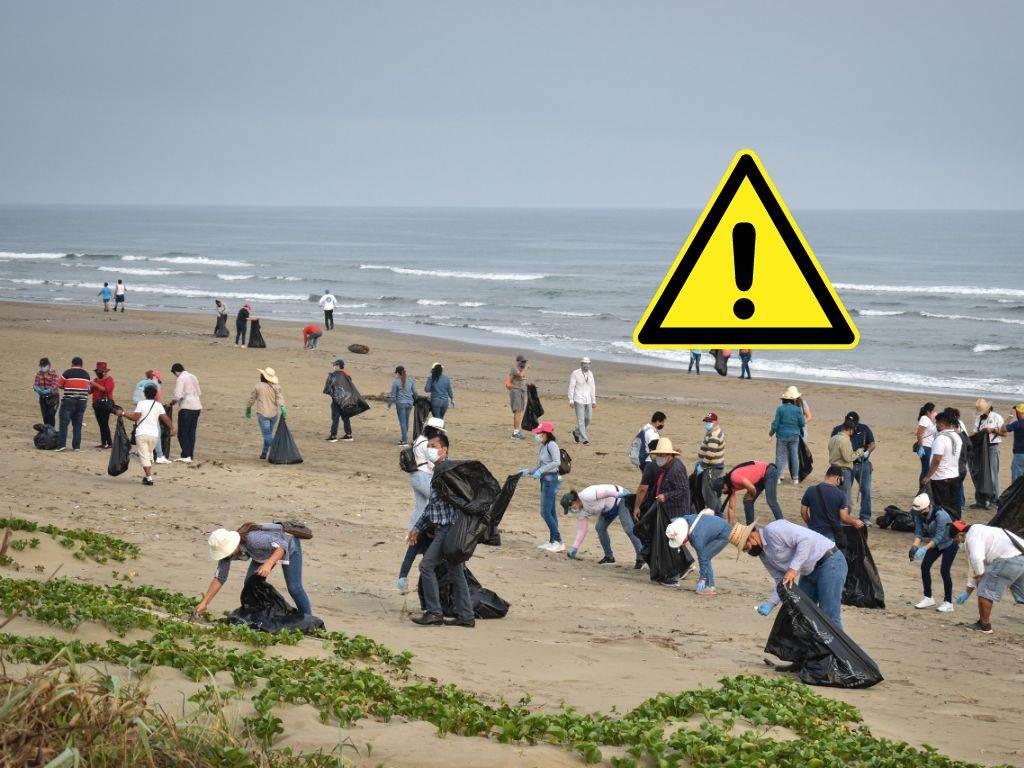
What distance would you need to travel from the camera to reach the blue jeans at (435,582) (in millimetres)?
10789

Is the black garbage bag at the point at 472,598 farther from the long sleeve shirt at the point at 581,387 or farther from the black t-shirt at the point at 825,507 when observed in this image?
the long sleeve shirt at the point at 581,387

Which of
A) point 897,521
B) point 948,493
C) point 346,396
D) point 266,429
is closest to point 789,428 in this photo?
point 897,521

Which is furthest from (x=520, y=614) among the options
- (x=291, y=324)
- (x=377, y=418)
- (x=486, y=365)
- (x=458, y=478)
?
(x=291, y=324)

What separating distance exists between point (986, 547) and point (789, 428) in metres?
6.77

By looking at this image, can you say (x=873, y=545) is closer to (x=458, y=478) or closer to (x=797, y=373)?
(x=458, y=478)

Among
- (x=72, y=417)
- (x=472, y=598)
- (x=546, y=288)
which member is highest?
(x=546, y=288)

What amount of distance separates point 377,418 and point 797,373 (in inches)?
737

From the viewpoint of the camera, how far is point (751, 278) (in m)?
4.04

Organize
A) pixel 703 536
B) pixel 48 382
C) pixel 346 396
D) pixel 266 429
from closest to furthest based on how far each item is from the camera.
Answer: pixel 703 536
pixel 48 382
pixel 266 429
pixel 346 396

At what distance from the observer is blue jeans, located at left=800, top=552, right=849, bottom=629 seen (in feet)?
33.7

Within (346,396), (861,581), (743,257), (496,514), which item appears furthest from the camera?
(346,396)

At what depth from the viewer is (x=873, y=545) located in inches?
650

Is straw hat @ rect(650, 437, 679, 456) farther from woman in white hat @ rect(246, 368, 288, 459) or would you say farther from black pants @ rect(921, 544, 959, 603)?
woman in white hat @ rect(246, 368, 288, 459)

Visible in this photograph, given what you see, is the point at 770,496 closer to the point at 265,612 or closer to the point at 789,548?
the point at 789,548
